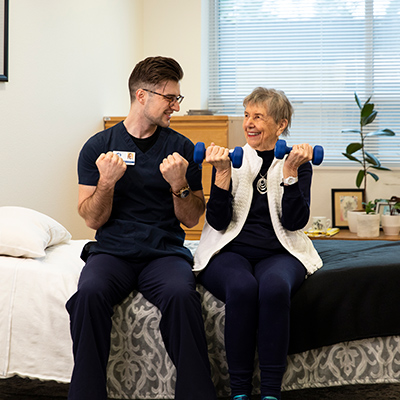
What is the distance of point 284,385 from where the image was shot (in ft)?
5.65

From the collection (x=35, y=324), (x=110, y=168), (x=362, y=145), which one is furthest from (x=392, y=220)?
(x=35, y=324)

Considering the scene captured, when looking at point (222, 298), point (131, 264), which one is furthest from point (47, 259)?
point (222, 298)

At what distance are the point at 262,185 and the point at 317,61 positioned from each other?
2923mm

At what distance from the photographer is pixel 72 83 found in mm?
3357

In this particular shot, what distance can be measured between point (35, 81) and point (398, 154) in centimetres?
295

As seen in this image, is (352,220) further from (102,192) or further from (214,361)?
(102,192)

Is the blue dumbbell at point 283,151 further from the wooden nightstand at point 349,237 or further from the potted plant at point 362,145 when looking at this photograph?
the potted plant at point 362,145

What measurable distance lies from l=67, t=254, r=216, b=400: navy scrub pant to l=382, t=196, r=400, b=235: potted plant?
2537 mm

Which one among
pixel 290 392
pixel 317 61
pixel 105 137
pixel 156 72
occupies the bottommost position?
pixel 290 392

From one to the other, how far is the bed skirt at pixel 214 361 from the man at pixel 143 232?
0.31 feet

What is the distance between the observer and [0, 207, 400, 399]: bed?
5.69 ft

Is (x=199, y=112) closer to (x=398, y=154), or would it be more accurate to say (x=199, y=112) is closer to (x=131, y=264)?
(x=398, y=154)

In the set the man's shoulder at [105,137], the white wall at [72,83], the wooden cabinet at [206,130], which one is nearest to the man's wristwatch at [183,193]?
the man's shoulder at [105,137]

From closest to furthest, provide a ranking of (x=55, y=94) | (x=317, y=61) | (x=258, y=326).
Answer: (x=258, y=326) < (x=55, y=94) < (x=317, y=61)
